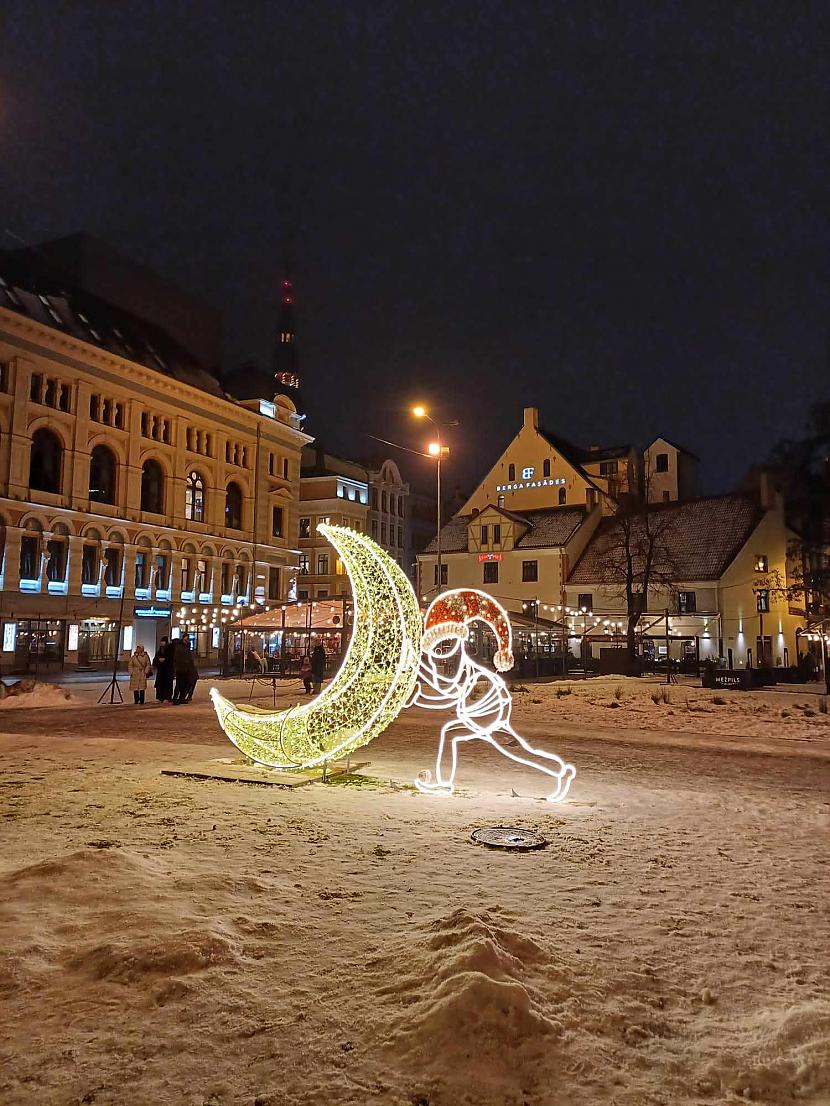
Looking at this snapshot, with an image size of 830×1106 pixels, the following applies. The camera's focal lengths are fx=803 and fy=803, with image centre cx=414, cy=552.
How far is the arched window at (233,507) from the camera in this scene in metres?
54.9

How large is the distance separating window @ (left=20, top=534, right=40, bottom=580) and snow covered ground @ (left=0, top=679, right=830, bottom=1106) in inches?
1343

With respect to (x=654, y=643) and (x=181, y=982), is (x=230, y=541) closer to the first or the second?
(x=654, y=643)

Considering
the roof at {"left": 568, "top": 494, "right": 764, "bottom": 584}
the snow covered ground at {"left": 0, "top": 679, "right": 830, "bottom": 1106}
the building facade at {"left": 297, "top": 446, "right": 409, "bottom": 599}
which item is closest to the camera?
the snow covered ground at {"left": 0, "top": 679, "right": 830, "bottom": 1106}

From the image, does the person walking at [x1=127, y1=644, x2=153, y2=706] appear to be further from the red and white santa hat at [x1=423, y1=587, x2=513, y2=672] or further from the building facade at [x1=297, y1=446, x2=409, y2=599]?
the building facade at [x1=297, y1=446, x2=409, y2=599]

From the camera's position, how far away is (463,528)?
5356 centimetres

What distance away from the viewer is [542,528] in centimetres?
5019

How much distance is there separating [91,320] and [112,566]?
49.1 feet

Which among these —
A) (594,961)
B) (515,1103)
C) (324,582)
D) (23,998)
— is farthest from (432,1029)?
(324,582)

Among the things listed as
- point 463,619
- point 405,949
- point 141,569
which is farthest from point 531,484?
point 405,949

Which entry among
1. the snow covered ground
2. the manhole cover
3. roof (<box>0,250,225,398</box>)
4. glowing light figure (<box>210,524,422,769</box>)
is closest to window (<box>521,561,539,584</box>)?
roof (<box>0,250,225,398</box>)

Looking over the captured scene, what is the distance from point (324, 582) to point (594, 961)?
59311mm

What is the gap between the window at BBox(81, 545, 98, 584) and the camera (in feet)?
145

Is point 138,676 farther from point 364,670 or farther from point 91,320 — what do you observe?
point 91,320

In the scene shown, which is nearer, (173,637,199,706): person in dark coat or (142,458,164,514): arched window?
(173,637,199,706): person in dark coat
